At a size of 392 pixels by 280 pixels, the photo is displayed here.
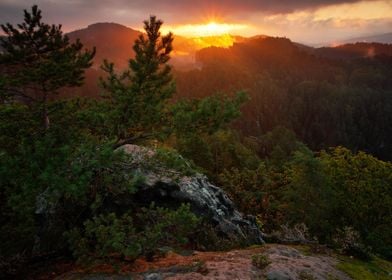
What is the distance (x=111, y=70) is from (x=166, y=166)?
14.5ft

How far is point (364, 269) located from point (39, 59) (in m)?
15.2

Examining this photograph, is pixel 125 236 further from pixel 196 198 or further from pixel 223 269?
pixel 196 198

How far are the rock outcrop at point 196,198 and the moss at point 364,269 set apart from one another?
4201 millimetres

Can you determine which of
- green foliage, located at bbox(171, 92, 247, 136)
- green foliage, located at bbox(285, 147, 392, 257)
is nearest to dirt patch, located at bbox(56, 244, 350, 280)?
green foliage, located at bbox(171, 92, 247, 136)

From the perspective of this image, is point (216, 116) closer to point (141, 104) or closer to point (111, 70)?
point (141, 104)

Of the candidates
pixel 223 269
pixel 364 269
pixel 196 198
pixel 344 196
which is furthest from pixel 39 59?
pixel 344 196

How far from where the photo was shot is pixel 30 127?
15.8 metres

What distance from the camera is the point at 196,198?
698 inches

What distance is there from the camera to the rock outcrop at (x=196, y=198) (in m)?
16.7

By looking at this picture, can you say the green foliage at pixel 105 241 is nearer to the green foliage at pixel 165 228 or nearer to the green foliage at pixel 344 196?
the green foliage at pixel 165 228

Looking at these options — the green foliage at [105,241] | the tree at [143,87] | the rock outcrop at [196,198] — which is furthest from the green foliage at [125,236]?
the tree at [143,87]

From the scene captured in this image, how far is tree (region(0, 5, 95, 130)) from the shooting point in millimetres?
A: 14891

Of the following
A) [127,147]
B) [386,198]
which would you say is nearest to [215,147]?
[386,198]

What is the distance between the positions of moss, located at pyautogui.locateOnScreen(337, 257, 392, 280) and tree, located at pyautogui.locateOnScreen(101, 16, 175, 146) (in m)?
8.70
